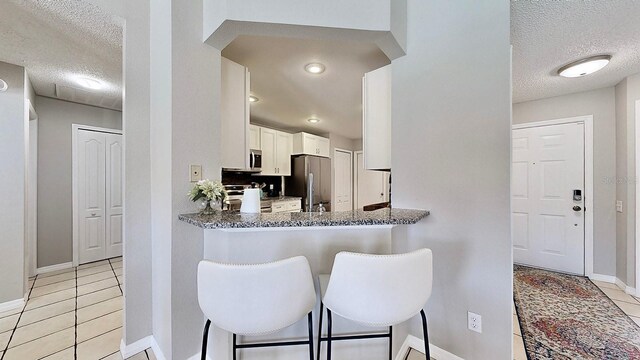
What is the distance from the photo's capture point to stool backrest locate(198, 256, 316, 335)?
1028 mm

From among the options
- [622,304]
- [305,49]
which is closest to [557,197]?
[622,304]

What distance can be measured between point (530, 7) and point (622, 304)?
9.60ft

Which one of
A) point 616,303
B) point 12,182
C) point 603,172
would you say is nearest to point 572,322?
point 616,303

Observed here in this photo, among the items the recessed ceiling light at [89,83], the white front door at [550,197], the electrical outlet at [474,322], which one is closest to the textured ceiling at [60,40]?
the recessed ceiling light at [89,83]

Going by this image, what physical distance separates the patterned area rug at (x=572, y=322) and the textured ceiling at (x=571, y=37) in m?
2.33

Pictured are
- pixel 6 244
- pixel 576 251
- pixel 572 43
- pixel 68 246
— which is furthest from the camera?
pixel 68 246

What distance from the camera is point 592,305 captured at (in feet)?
8.03

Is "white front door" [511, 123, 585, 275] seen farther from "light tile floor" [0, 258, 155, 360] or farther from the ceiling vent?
the ceiling vent

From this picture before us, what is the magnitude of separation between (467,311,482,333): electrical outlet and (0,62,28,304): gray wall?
391 cm

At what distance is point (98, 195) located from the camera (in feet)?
12.4

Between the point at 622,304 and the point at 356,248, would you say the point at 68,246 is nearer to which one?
the point at 356,248

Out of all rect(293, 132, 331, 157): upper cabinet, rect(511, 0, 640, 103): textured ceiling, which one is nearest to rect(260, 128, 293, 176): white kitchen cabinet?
rect(293, 132, 331, 157): upper cabinet

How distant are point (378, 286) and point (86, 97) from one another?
4265mm

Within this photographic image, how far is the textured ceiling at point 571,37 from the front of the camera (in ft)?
5.73
